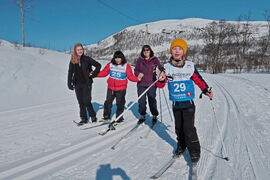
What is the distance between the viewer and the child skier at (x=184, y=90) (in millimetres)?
2893

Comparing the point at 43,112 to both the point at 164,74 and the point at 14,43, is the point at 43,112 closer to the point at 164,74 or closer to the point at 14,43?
the point at 164,74

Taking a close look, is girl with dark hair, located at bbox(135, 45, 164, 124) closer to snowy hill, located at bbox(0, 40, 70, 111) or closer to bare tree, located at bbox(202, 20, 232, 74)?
snowy hill, located at bbox(0, 40, 70, 111)

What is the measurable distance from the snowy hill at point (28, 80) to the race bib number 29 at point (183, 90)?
240 inches

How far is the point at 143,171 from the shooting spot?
9.18ft

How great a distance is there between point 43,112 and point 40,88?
357 centimetres

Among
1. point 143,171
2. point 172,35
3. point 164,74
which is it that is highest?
point 172,35

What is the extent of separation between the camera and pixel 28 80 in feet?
31.2

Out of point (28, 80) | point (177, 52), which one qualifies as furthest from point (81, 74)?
point (28, 80)

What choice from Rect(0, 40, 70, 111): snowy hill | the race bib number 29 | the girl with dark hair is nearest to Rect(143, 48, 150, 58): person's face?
the girl with dark hair

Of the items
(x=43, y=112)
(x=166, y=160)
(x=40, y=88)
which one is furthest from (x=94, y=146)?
(x=40, y=88)

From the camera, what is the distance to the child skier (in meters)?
Result: 2.89

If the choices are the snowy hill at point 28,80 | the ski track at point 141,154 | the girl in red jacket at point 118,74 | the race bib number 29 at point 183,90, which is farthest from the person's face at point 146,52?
the snowy hill at point 28,80

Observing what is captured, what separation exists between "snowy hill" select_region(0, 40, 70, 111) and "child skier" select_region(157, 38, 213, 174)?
6.10 meters

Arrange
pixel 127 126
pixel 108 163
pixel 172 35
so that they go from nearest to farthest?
1. pixel 108 163
2. pixel 127 126
3. pixel 172 35
